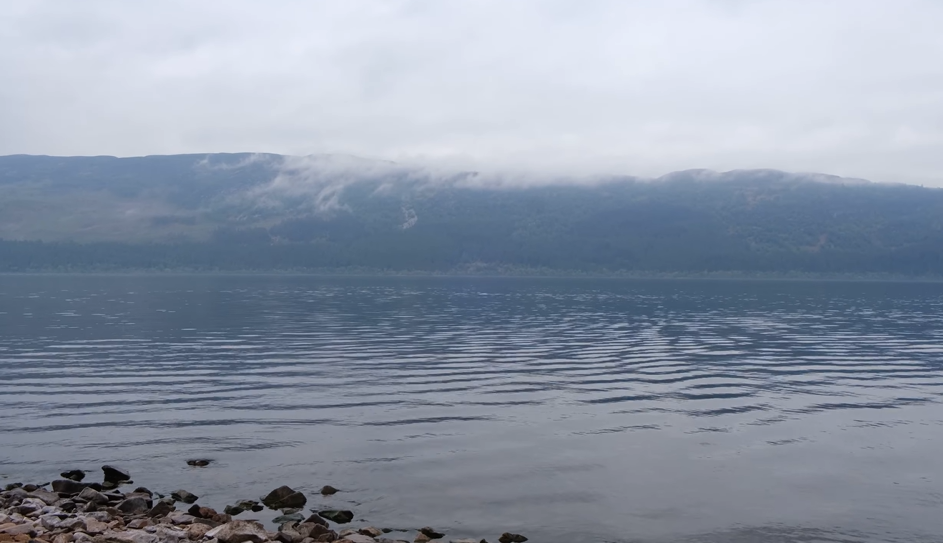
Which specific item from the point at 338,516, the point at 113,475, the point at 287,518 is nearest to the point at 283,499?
the point at 287,518

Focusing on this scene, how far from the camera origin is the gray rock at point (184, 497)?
23.0 metres

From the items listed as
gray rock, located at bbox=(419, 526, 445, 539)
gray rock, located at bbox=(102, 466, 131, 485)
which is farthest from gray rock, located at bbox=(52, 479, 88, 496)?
gray rock, located at bbox=(419, 526, 445, 539)

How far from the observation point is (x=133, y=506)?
21406 millimetres

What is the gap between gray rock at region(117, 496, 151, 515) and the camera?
21312mm

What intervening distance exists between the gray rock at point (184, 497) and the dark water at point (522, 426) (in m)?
0.53

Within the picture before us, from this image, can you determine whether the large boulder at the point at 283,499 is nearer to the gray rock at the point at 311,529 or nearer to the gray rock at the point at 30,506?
the gray rock at the point at 311,529

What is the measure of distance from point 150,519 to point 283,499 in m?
3.82

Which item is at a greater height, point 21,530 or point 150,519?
point 21,530

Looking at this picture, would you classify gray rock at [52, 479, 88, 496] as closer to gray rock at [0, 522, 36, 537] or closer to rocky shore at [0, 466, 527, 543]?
rocky shore at [0, 466, 527, 543]

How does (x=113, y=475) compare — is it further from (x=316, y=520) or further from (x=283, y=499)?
(x=316, y=520)

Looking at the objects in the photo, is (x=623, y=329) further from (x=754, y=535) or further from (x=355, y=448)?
(x=754, y=535)

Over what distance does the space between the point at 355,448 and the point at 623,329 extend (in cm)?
5023

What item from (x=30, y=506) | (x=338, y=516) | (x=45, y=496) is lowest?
(x=338, y=516)

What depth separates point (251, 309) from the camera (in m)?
103
